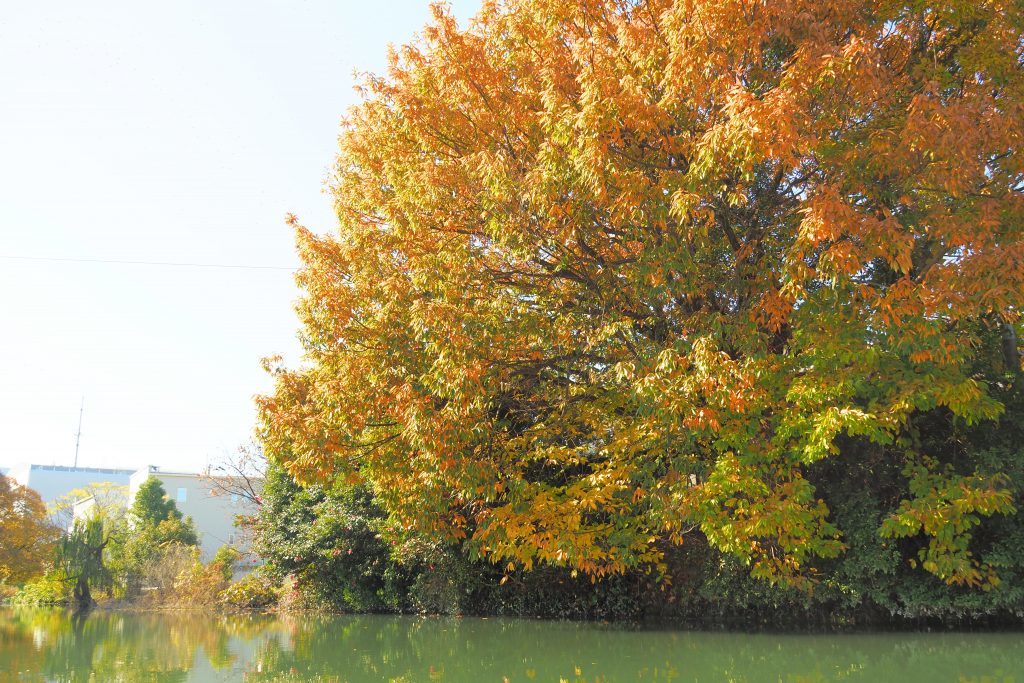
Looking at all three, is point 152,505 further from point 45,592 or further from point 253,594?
point 253,594

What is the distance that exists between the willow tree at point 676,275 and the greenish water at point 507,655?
1138 millimetres

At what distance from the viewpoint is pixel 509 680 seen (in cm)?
768

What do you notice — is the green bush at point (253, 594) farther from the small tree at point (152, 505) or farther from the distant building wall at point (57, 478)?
the distant building wall at point (57, 478)

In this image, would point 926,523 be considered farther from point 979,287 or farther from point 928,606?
point 979,287

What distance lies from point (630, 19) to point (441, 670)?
8387 millimetres

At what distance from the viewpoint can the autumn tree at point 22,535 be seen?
80.5ft

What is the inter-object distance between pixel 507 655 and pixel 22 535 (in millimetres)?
21620

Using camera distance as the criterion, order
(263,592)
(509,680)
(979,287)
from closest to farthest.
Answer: (509,680), (979,287), (263,592)

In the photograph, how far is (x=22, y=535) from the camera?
2489 centimetres

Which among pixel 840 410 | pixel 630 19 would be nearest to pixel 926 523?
pixel 840 410

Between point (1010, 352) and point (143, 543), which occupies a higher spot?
point (1010, 352)

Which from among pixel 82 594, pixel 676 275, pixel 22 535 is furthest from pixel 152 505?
pixel 676 275

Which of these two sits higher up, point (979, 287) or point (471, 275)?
point (471, 275)

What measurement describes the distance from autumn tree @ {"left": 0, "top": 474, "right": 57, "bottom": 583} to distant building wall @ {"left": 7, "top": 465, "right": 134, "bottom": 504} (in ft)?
156
